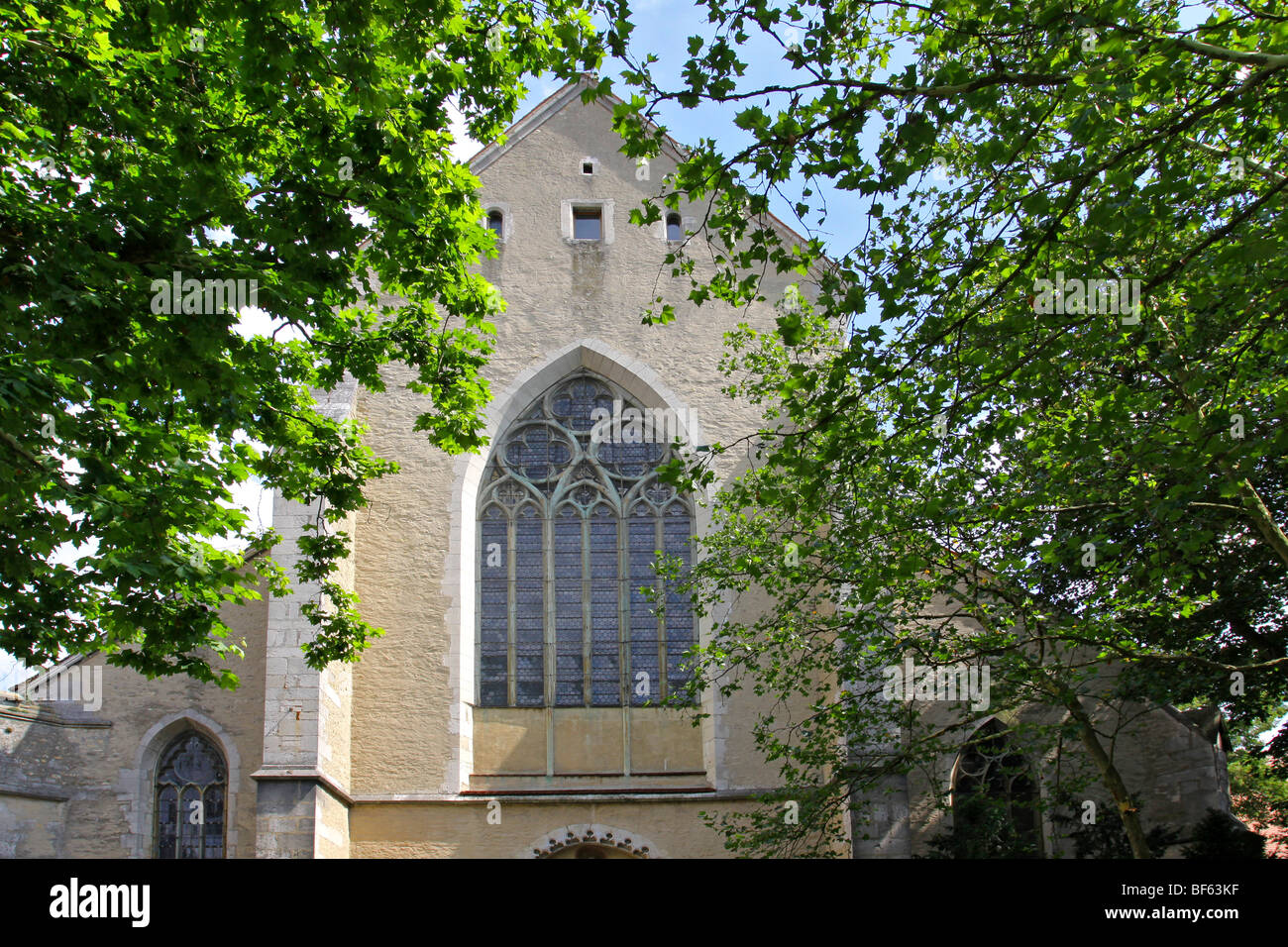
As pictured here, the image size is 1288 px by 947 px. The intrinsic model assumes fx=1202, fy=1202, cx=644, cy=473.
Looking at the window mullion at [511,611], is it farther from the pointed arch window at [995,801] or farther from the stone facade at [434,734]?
the pointed arch window at [995,801]

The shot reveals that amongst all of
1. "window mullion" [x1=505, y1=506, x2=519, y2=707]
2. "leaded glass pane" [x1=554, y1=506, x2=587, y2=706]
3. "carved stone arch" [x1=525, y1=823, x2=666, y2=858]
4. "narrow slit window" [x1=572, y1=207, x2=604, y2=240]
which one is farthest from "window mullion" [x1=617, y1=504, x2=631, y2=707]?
"narrow slit window" [x1=572, y1=207, x2=604, y2=240]

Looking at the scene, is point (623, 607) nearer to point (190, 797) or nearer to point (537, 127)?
point (190, 797)

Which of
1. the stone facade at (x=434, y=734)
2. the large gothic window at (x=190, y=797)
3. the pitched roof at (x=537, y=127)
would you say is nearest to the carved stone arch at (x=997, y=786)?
the stone facade at (x=434, y=734)

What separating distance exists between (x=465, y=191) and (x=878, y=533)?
3999 mm

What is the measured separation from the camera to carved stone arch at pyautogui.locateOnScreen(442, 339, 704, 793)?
13.8 meters

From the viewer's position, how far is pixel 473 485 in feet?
48.9

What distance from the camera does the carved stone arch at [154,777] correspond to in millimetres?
13172

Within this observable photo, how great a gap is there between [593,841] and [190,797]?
4545 millimetres

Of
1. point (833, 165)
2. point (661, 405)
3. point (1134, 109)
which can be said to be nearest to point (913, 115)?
point (833, 165)

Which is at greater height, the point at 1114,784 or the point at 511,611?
the point at 511,611

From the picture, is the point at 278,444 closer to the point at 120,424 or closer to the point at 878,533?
the point at 120,424

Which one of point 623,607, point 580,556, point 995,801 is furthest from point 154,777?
point 995,801

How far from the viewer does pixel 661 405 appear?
15352mm

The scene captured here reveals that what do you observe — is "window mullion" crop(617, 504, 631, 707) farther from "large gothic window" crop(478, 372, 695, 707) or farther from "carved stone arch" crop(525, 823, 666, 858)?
"carved stone arch" crop(525, 823, 666, 858)
